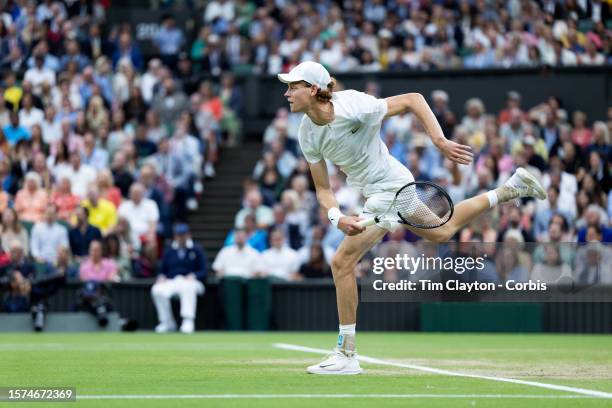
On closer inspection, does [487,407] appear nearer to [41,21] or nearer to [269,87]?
[269,87]

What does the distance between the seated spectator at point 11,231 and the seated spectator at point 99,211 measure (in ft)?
4.27

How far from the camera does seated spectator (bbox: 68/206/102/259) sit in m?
20.3

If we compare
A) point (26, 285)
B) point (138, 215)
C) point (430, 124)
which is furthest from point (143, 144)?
point (430, 124)

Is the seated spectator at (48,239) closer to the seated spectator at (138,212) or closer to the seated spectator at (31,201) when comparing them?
the seated spectator at (31,201)

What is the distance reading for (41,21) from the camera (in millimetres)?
27000

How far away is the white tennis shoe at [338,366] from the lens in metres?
9.58

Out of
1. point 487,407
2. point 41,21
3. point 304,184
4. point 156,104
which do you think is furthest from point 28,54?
point 487,407

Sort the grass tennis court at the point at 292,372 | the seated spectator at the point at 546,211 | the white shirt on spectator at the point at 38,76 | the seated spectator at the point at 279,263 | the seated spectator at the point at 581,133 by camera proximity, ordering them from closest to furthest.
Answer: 1. the grass tennis court at the point at 292,372
2. the seated spectator at the point at 546,211
3. the seated spectator at the point at 279,263
4. the seated spectator at the point at 581,133
5. the white shirt on spectator at the point at 38,76

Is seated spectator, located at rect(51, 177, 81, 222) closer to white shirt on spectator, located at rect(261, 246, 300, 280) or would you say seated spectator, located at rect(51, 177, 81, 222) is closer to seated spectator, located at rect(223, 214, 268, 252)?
seated spectator, located at rect(223, 214, 268, 252)

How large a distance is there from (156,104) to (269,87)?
2434 millimetres

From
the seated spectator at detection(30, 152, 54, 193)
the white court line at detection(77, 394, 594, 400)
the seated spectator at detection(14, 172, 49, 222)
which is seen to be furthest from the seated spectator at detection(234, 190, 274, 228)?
the white court line at detection(77, 394, 594, 400)

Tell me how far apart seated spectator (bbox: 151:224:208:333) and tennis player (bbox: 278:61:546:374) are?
986cm

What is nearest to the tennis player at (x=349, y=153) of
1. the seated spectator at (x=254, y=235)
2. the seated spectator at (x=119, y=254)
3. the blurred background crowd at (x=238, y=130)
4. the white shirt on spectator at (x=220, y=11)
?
the blurred background crowd at (x=238, y=130)

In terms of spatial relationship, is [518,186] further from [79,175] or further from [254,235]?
[79,175]
